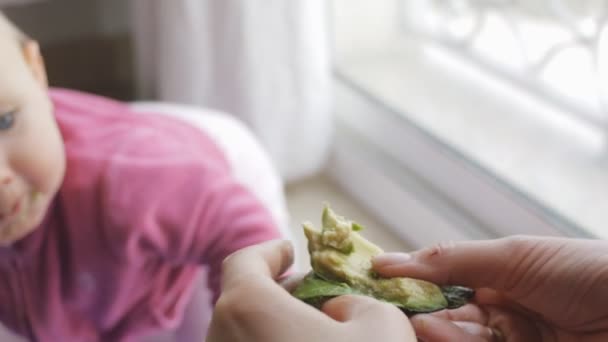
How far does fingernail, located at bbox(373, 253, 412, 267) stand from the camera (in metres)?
0.53

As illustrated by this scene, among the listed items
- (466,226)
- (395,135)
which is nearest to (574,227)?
(466,226)

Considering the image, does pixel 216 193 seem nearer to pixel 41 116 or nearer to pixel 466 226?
pixel 41 116

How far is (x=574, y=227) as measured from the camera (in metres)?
0.85

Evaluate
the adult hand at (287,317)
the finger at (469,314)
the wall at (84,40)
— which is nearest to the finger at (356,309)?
the adult hand at (287,317)

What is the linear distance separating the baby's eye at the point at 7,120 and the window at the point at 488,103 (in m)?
0.55

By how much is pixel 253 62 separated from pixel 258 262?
60cm

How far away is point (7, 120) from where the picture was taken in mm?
688

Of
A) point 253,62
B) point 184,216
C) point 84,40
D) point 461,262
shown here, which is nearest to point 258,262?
point 461,262

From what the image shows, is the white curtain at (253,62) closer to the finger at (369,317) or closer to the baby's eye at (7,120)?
the baby's eye at (7,120)

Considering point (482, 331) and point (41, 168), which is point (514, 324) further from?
point (41, 168)

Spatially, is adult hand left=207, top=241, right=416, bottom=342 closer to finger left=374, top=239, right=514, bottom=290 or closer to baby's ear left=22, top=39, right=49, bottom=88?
finger left=374, top=239, right=514, bottom=290

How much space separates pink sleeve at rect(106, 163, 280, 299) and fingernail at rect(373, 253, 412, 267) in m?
0.24

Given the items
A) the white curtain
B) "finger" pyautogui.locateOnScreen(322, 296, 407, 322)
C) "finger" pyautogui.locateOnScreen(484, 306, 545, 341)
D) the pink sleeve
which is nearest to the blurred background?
the white curtain

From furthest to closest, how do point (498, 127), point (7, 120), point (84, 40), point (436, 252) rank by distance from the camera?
point (84, 40) → point (498, 127) → point (7, 120) → point (436, 252)
